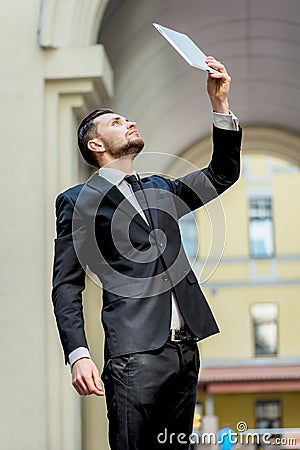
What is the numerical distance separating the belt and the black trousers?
0.02 metres

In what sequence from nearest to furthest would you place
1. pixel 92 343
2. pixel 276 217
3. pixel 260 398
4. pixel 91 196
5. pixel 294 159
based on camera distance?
pixel 91 196, pixel 92 343, pixel 294 159, pixel 260 398, pixel 276 217

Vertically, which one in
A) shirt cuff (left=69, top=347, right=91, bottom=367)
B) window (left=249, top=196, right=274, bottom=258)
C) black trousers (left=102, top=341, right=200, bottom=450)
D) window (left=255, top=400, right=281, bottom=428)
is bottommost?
window (left=255, top=400, right=281, bottom=428)

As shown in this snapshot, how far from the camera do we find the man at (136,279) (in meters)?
3.21

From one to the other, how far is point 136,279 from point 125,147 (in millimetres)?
448

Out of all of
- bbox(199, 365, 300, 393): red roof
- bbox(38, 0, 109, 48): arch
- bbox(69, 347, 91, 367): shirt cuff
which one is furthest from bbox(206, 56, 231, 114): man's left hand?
bbox(199, 365, 300, 393): red roof

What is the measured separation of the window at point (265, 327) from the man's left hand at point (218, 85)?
29.7 m

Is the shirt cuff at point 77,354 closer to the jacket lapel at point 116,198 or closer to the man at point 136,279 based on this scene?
the man at point 136,279

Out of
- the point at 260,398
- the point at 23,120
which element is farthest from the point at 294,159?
the point at 260,398

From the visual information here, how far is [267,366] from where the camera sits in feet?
105

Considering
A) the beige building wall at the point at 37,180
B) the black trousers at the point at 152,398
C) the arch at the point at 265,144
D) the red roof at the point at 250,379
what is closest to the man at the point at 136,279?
the black trousers at the point at 152,398

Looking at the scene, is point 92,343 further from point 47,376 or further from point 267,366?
point 267,366

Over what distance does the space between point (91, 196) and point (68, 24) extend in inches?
139

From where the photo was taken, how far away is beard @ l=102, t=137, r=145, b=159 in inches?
136

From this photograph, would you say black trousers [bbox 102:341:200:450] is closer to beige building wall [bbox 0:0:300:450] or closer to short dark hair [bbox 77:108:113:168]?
short dark hair [bbox 77:108:113:168]
